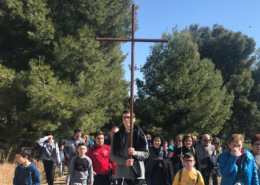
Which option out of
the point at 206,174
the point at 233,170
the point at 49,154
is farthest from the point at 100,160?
the point at 206,174

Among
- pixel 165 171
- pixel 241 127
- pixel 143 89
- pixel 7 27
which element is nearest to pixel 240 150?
pixel 165 171

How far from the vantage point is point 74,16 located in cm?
1397

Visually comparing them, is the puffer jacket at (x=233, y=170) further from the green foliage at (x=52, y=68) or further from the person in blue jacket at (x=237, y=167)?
the green foliage at (x=52, y=68)

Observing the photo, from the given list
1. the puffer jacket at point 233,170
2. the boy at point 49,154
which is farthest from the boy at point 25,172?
the boy at point 49,154

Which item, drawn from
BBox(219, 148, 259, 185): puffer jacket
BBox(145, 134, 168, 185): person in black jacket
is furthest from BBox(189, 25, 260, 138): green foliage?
BBox(219, 148, 259, 185): puffer jacket

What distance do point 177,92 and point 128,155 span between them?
13680 millimetres

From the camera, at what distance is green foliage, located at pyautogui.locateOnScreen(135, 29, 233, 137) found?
16.7m

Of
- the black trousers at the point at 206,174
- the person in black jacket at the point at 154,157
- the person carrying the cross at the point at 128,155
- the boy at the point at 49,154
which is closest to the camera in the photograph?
the person carrying the cross at the point at 128,155

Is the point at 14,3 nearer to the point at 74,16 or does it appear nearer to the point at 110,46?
the point at 74,16

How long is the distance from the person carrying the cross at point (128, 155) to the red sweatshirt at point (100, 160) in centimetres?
207

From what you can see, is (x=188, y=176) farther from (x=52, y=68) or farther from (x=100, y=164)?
(x=52, y=68)

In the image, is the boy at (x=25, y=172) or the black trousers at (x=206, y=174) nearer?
the boy at (x=25, y=172)

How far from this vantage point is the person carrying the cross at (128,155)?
11.7 feet

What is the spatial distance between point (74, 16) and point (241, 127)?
20360 millimetres
